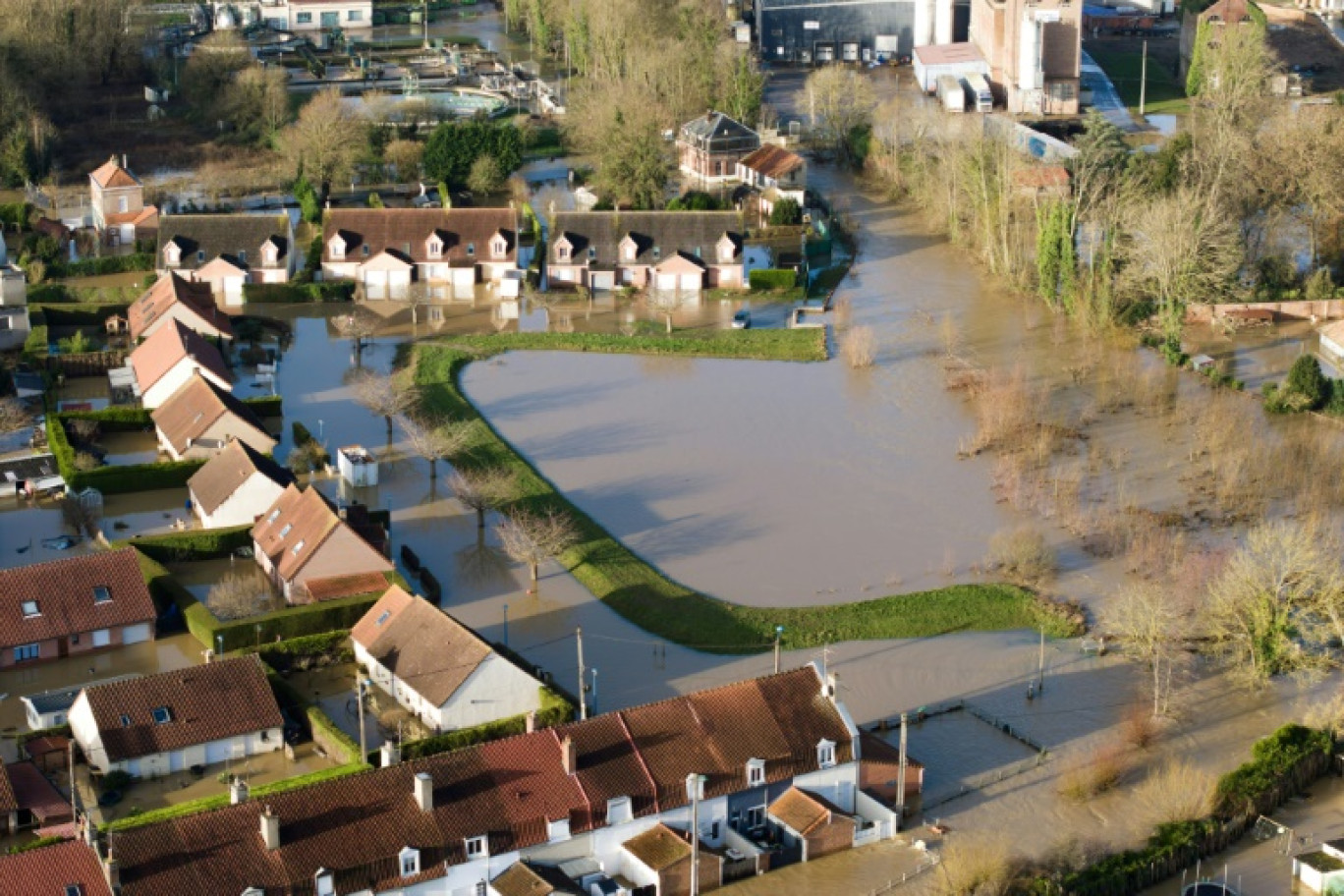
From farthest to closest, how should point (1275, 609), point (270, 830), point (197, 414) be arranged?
point (197, 414)
point (1275, 609)
point (270, 830)

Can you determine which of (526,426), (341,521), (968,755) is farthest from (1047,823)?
(526,426)

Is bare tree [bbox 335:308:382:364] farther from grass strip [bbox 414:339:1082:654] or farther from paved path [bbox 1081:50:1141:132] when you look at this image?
paved path [bbox 1081:50:1141:132]

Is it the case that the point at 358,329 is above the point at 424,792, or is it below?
above

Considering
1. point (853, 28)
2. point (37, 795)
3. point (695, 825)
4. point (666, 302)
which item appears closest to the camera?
point (695, 825)

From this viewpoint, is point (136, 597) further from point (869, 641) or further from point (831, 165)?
point (831, 165)

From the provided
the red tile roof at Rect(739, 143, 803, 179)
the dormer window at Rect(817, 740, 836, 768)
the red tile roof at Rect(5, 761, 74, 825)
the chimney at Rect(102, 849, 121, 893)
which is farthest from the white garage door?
the red tile roof at Rect(739, 143, 803, 179)

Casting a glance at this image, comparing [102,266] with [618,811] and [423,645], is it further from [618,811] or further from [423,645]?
[618,811]

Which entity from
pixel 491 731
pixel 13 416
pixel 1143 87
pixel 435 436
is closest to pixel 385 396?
pixel 435 436

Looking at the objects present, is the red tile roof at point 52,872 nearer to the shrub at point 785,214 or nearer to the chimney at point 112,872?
the chimney at point 112,872
